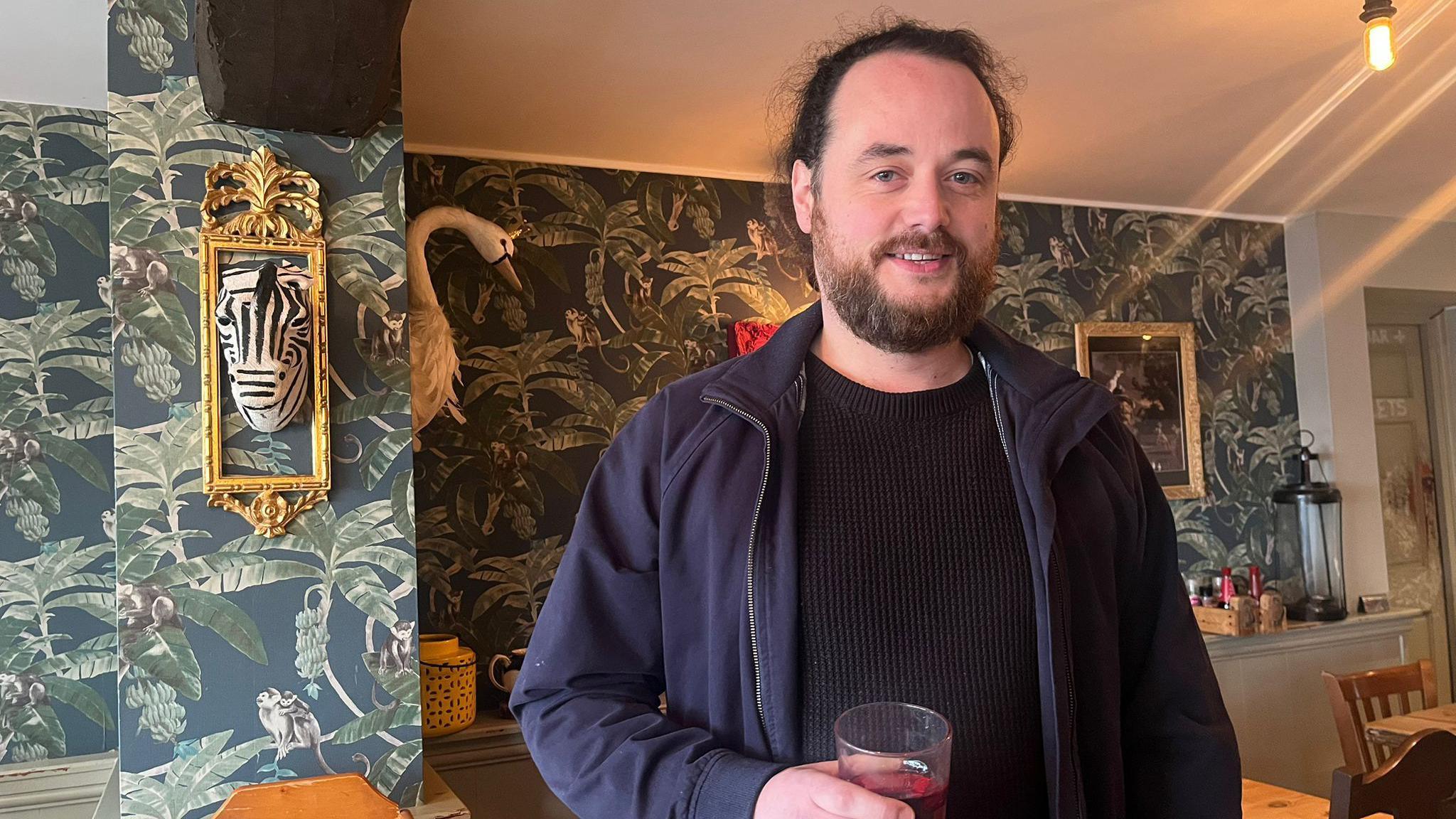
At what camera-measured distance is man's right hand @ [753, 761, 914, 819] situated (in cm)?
71

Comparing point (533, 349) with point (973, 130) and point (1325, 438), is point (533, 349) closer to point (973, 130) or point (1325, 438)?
point (973, 130)

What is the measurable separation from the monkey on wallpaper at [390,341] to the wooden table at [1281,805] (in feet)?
6.90

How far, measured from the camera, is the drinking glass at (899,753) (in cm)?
73

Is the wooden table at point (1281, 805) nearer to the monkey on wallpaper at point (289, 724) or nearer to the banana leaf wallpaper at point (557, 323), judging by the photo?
the banana leaf wallpaper at point (557, 323)

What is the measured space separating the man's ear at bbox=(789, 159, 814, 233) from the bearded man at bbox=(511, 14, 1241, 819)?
0.04 meters

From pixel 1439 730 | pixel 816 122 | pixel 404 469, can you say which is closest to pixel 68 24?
pixel 404 469

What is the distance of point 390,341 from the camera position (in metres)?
2.16

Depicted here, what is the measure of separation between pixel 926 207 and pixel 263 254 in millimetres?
1558

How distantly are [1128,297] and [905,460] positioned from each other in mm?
3765

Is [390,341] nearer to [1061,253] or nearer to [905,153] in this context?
[905,153]

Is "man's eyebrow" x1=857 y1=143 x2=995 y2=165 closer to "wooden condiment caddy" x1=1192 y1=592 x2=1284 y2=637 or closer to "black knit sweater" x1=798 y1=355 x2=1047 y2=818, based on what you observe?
"black knit sweater" x1=798 y1=355 x2=1047 y2=818

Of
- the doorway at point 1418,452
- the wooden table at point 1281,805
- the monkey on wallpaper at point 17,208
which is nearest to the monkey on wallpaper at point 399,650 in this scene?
the monkey on wallpaper at point 17,208

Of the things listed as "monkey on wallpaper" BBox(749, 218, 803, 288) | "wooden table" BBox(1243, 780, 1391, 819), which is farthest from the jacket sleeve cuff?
"monkey on wallpaper" BBox(749, 218, 803, 288)

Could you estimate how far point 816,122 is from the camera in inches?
45.1
